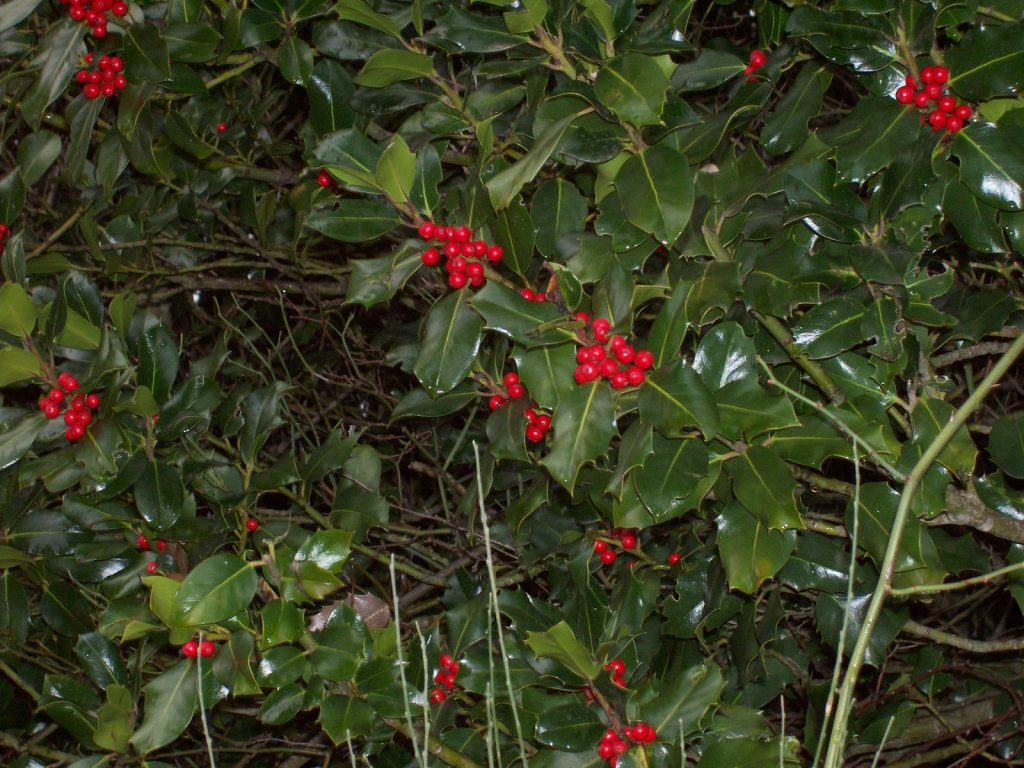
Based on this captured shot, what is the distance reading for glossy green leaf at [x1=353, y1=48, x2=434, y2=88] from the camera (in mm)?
1505

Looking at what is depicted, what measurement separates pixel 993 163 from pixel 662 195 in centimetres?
40

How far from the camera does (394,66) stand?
1514 millimetres

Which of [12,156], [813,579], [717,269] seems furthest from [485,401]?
[12,156]

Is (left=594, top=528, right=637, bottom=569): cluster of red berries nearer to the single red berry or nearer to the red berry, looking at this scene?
the single red berry

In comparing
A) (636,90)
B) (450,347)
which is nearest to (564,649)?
(450,347)

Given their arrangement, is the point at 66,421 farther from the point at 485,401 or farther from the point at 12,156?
the point at 12,156

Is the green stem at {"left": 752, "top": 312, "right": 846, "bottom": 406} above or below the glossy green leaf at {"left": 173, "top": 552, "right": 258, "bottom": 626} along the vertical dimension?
above

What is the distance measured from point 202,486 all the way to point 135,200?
866mm

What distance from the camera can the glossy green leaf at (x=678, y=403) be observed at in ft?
3.92

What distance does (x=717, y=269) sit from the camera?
51.3 inches

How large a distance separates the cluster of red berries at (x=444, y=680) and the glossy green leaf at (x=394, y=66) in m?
0.84

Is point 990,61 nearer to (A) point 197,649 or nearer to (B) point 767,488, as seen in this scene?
(B) point 767,488

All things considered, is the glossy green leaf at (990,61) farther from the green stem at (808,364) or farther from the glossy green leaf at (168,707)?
the glossy green leaf at (168,707)

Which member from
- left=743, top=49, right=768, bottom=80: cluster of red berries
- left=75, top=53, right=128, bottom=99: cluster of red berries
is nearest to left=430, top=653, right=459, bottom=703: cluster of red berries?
left=743, top=49, right=768, bottom=80: cluster of red berries
